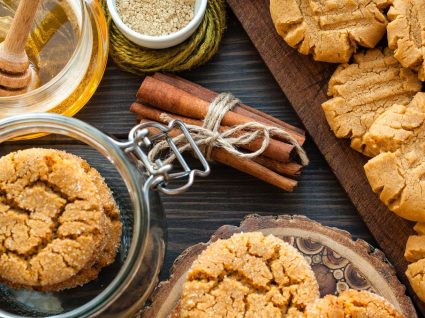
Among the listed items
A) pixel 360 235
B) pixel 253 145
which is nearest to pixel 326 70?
pixel 253 145

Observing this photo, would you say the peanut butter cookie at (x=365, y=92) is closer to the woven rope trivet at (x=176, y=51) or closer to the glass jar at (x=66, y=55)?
the woven rope trivet at (x=176, y=51)

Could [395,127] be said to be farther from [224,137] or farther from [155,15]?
[155,15]

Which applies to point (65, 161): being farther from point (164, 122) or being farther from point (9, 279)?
point (164, 122)

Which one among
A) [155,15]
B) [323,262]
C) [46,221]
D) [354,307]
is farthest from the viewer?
[155,15]

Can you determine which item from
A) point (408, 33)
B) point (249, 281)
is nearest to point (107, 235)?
point (249, 281)

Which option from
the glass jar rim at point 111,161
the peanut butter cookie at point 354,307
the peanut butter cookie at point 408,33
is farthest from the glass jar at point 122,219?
the peanut butter cookie at point 408,33

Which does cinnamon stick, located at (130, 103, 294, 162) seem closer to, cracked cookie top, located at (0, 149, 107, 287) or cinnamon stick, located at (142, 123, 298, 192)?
cinnamon stick, located at (142, 123, 298, 192)

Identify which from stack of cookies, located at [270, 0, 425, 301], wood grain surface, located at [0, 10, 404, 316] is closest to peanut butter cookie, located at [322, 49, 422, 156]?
stack of cookies, located at [270, 0, 425, 301]
